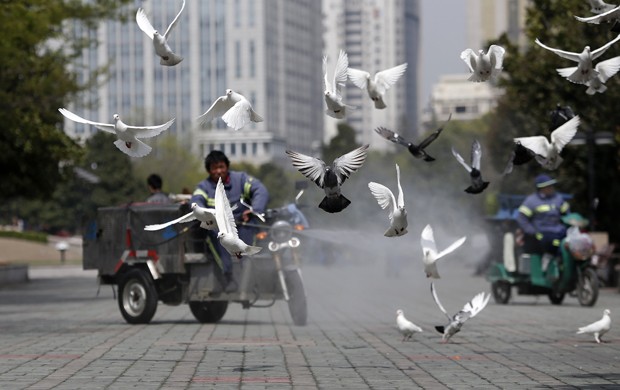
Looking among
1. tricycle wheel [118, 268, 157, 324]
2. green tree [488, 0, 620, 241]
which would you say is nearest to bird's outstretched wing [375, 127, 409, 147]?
tricycle wheel [118, 268, 157, 324]

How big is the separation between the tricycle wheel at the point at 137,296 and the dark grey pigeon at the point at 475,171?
7.54 m

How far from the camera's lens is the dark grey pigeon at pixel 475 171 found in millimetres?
10828

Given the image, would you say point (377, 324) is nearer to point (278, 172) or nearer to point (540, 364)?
point (540, 364)

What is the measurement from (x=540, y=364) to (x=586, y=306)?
36.1ft

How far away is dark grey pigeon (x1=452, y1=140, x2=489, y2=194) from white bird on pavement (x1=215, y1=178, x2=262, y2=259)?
5.20ft

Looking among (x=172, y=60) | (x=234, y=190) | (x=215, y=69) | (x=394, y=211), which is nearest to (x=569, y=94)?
(x=234, y=190)

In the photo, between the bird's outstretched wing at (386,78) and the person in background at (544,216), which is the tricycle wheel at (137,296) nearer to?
the person in background at (544,216)

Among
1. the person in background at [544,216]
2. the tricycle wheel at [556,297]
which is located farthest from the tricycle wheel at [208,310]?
the tricycle wheel at [556,297]

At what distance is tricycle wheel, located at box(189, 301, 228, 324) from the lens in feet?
61.7

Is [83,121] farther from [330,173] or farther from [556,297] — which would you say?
[556,297]

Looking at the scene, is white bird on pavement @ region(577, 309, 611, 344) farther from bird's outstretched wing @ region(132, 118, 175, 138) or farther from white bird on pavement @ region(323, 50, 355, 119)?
bird's outstretched wing @ region(132, 118, 175, 138)

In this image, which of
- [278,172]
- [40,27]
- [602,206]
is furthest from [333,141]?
[40,27]

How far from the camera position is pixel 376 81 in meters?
11.3

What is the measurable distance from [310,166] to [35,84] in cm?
2239
